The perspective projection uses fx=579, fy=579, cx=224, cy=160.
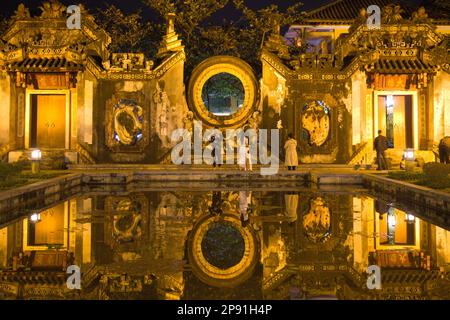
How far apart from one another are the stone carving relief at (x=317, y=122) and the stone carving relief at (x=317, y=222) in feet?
36.0

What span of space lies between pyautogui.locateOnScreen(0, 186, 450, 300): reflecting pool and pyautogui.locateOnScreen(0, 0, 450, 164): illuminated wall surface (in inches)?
418

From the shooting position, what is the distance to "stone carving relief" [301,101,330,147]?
24.4 meters

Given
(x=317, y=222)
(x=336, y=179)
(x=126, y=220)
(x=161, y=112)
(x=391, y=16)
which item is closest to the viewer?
(x=317, y=222)

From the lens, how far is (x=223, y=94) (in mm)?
27078

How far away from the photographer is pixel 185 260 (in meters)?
7.61

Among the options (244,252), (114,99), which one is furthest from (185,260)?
(114,99)

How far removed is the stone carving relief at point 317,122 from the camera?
2441cm

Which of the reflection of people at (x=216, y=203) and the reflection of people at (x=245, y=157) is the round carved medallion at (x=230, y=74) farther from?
the reflection of people at (x=216, y=203)

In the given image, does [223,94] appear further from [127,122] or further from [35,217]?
[35,217]

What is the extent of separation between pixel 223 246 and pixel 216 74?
17.3 m

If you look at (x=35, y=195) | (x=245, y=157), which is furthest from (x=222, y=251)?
(x=245, y=157)

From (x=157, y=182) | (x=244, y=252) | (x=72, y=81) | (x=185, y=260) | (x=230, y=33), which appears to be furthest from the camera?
(x=230, y=33)
